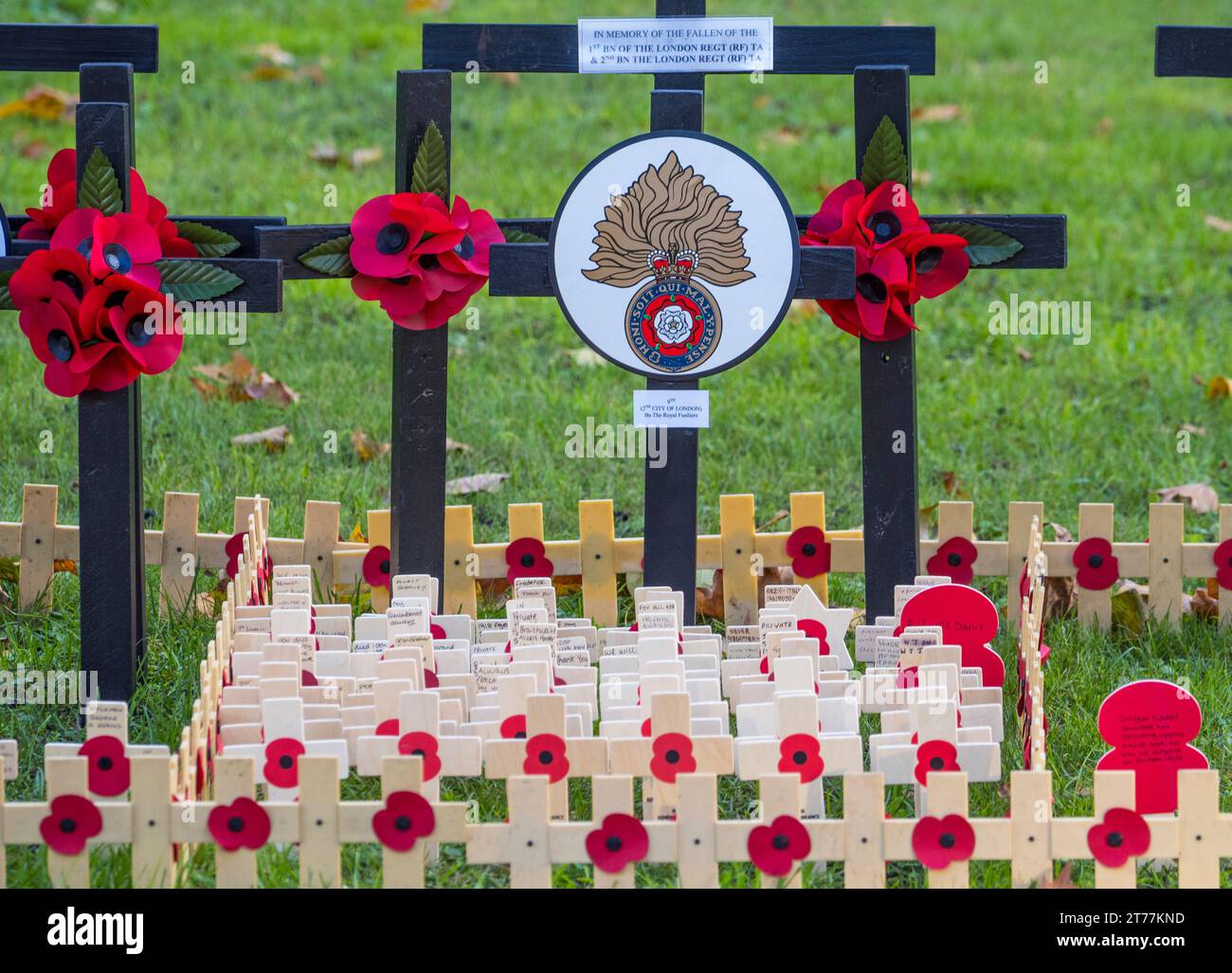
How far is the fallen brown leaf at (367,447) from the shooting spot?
5043 millimetres

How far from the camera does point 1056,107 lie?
313 inches

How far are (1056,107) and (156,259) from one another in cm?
573

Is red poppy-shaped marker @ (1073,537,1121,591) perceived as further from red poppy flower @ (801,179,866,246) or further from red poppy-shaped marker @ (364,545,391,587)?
red poppy-shaped marker @ (364,545,391,587)

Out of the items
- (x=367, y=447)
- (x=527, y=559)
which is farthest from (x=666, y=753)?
(x=367, y=447)

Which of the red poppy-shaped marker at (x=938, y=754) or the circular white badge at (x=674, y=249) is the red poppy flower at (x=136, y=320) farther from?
the red poppy-shaped marker at (x=938, y=754)

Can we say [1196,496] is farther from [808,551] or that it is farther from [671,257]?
[671,257]

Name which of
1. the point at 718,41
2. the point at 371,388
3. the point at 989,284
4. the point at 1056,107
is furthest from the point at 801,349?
the point at 1056,107

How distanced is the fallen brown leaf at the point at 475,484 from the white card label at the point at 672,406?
1.24m

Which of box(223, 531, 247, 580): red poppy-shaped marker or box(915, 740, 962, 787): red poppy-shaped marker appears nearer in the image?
box(915, 740, 962, 787): red poppy-shaped marker

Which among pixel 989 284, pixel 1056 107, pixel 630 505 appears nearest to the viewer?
pixel 630 505

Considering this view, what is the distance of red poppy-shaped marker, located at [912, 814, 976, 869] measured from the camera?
263 cm

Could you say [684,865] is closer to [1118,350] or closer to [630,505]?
[630,505]

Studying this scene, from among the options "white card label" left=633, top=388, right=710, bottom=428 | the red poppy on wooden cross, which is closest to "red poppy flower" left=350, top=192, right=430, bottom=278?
"white card label" left=633, top=388, right=710, bottom=428

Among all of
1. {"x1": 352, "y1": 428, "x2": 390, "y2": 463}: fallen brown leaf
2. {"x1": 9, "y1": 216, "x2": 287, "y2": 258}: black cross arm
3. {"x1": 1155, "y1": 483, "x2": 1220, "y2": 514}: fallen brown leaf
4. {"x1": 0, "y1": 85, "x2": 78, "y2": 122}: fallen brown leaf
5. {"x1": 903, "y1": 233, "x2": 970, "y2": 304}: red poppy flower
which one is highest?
{"x1": 0, "y1": 85, "x2": 78, "y2": 122}: fallen brown leaf
